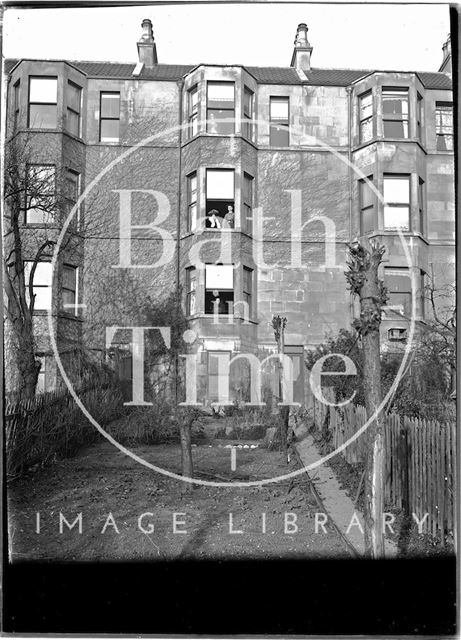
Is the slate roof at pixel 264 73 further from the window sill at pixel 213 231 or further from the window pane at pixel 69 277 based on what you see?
the window pane at pixel 69 277

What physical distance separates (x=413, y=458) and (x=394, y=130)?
2.03 meters

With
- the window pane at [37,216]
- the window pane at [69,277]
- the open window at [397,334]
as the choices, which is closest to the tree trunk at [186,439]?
the window pane at [69,277]

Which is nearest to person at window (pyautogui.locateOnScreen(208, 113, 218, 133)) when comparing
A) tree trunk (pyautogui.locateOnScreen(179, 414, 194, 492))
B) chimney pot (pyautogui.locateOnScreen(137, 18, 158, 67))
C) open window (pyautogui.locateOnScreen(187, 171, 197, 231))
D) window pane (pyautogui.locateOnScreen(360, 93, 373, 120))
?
open window (pyautogui.locateOnScreen(187, 171, 197, 231))

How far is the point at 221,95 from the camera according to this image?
2467 millimetres

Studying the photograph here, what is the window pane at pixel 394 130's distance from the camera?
2533 mm

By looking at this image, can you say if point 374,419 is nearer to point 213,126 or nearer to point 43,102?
point 213,126

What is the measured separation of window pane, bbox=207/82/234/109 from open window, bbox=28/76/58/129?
2.54ft

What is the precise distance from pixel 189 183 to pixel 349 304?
3.46 feet

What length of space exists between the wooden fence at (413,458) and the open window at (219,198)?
1076 millimetres

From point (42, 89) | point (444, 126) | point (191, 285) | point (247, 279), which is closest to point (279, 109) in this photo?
point (444, 126)

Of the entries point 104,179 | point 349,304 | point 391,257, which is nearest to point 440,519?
point 349,304

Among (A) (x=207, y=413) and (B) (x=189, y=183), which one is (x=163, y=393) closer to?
(A) (x=207, y=413)

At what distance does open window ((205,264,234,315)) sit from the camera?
243 centimetres

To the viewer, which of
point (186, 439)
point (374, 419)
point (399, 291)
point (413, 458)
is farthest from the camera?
point (413, 458)
